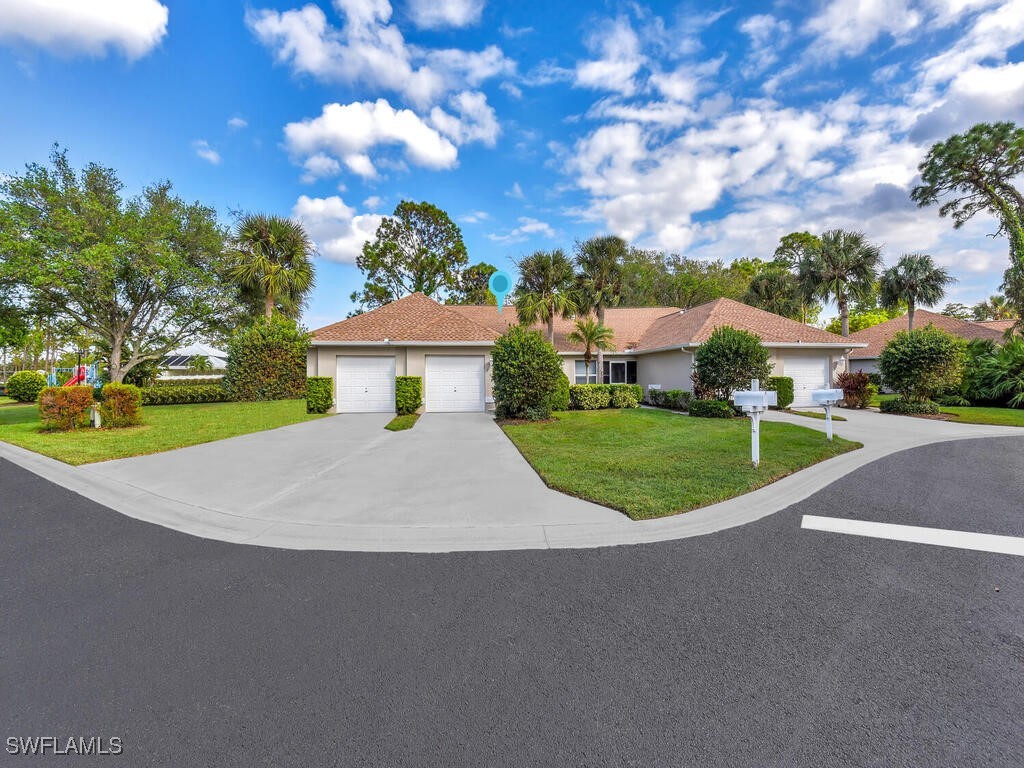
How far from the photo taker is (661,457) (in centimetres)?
711

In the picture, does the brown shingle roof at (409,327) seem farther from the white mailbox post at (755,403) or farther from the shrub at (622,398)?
the white mailbox post at (755,403)

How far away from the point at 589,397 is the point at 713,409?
14.7 ft

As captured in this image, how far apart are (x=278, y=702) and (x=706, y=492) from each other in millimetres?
4773

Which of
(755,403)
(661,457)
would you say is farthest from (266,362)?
(755,403)

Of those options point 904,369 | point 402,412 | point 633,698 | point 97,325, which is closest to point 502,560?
point 633,698

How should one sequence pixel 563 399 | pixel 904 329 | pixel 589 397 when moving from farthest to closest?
pixel 904 329 < pixel 589 397 < pixel 563 399

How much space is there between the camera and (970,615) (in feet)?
8.70

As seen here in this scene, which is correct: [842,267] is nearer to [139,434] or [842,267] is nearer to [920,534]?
[920,534]

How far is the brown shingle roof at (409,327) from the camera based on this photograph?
1528 centimetres

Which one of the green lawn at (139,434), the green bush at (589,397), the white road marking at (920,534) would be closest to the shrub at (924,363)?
the green bush at (589,397)

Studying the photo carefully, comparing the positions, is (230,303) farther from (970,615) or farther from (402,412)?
(970,615)

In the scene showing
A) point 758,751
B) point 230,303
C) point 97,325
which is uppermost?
point 230,303

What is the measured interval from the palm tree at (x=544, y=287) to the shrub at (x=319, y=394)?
8038 mm

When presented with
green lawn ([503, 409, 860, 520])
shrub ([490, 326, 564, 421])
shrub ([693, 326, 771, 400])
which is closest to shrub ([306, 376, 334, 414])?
shrub ([490, 326, 564, 421])
